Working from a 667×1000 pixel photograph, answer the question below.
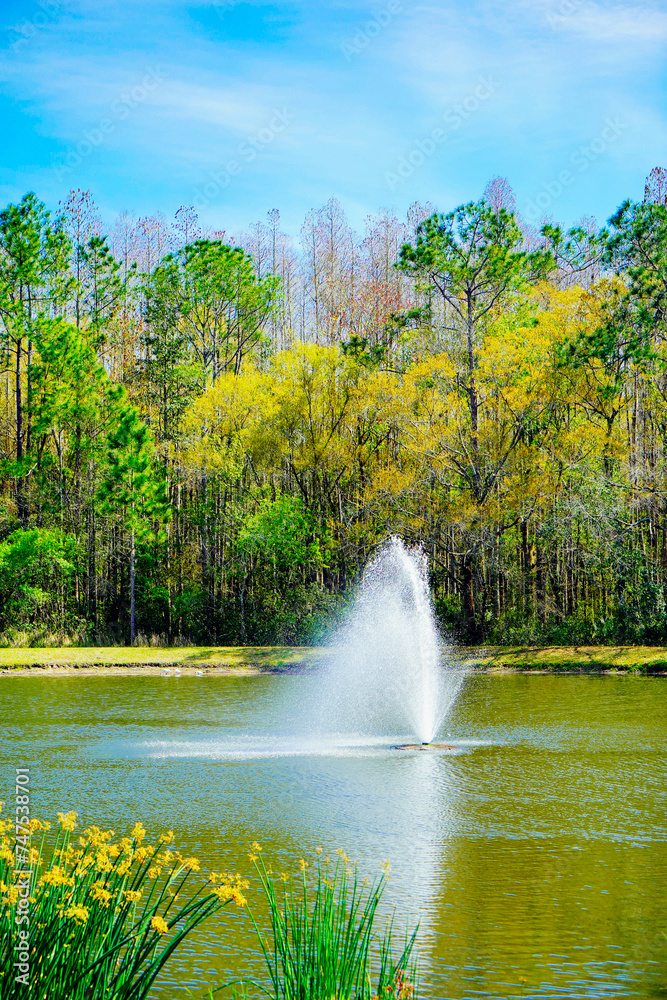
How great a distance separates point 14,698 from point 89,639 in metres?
12.9

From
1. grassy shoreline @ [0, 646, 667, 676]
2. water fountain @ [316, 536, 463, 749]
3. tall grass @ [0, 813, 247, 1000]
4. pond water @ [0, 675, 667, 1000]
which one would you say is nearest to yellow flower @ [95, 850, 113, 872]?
tall grass @ [0, 813, 247, 1000]

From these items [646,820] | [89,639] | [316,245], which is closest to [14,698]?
[89,639]

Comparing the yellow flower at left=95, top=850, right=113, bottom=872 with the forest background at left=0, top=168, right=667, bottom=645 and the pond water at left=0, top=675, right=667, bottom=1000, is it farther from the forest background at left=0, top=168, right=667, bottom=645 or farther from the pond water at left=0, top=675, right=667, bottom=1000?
the forest background at left=0, top=168, right=667, bottom=645

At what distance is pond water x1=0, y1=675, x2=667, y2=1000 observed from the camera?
6.60m

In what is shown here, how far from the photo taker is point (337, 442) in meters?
35.0

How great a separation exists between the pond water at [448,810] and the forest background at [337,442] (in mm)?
10746

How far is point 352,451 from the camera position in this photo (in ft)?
115

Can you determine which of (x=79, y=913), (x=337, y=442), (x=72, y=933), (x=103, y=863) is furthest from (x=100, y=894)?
(x=337, y=442)

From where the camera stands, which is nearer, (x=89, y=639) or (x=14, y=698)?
(x=14, y=698)

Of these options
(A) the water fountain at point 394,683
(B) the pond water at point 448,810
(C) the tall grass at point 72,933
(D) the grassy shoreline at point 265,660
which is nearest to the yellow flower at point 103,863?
(C) the tall grass at point 72,933

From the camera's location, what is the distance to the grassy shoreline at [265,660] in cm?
2602

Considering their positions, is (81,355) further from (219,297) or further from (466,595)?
(466,595)

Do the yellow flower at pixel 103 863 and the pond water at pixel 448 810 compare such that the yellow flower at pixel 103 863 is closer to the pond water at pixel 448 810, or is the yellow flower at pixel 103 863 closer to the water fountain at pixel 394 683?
the pond water at pixel 448 810

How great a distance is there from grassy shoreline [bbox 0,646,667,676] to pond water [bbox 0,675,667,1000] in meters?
5.37
